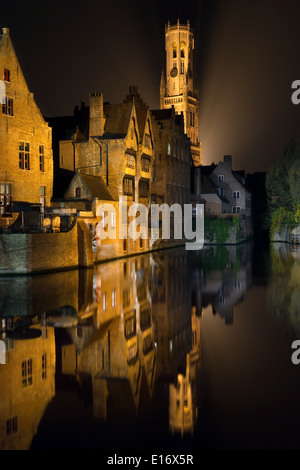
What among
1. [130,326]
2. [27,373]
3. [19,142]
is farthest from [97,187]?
[27,373]

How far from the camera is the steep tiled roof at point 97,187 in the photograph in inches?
1658

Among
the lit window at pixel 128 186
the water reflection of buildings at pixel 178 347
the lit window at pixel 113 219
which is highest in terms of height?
the lit window at pixel 128 186

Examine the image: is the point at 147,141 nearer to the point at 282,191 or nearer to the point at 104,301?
the point at 282,191

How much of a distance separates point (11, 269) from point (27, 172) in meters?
12.0

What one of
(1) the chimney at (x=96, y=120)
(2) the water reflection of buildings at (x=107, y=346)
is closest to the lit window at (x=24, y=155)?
(1) the chimney at (x=96, y=120)

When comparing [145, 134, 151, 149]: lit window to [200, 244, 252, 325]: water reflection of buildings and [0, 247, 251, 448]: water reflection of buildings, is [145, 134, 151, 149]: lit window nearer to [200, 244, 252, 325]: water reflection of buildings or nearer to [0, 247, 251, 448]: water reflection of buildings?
[200, 244, 252, 325]: water reflection of buildings

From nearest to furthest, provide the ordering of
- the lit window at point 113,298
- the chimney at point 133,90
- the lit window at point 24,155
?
the lit window at point 113,298
the lit window at point 24,155
the chimney at point 133,90

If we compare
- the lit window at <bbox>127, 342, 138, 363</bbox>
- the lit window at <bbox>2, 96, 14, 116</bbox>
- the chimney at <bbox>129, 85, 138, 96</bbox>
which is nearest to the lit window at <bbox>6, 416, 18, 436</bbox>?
the lit window at <bbox>127, 342, 138, 363</bbox>

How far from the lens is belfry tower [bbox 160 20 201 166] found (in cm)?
15900

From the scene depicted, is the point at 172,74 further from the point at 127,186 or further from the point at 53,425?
the point at 53,425

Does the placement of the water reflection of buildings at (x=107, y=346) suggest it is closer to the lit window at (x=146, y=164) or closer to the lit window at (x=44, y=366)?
the lit window at (x=44, y=366)

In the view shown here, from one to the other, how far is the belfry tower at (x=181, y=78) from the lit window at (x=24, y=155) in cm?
12080
